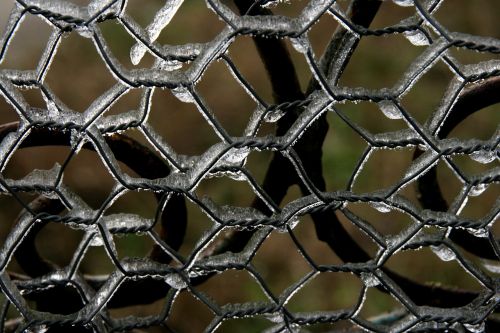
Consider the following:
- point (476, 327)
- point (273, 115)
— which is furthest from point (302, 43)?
point (476, 327)

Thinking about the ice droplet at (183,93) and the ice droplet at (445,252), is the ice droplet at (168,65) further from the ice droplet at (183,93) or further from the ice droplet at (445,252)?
the ice droplet at (445,252)

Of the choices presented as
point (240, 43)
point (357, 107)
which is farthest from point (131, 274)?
point (240, 43)

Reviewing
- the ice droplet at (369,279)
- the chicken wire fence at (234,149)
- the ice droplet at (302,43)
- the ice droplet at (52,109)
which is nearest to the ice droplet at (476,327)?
the chicken wire fence at (234,149)

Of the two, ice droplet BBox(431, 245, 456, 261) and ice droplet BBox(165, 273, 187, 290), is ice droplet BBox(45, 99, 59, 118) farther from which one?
ice droplet BBox(431, 245, 456, 261)

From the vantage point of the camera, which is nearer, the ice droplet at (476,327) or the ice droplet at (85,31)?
the ice droplet at (85,31)

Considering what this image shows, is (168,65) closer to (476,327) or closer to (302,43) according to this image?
(302,43)

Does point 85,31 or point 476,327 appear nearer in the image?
point 85,31

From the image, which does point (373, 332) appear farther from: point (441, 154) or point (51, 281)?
point (51, 281)

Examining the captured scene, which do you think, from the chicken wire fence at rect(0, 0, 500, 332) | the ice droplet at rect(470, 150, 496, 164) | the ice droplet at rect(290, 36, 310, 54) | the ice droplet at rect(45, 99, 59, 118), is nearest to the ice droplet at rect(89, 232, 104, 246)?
the chicken wire fence at rect(0, 0, 500, 332)
